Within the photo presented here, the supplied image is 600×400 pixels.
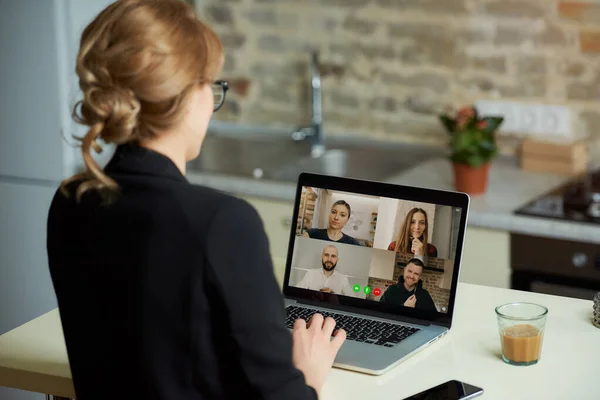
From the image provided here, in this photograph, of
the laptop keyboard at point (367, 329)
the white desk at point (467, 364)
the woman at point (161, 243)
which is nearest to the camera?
the woman at point (161, 243)

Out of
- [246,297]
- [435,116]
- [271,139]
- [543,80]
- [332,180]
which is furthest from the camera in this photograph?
[271,139]

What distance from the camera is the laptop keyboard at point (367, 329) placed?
174cm

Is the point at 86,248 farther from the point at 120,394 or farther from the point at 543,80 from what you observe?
the point at 543,80

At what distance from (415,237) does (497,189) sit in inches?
55.9

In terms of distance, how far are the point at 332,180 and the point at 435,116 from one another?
1802 millimetres

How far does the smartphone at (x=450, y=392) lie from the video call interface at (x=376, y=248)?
259mm

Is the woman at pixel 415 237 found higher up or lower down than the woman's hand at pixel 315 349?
higher up

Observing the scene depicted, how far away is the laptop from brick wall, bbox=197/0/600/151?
5.66 ft

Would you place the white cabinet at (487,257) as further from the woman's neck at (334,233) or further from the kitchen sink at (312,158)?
the woman's neck at (334,233)

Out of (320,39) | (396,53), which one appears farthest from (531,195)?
(320,39)

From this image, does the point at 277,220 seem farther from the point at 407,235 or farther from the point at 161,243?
the point at 161,243

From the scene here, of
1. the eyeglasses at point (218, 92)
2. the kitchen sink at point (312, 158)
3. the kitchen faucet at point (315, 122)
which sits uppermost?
the eyeglasses at point (218, 92)

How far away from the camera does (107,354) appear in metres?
1.29

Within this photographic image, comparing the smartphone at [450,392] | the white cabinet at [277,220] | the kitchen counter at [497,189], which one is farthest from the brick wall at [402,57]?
the smartphone at [450,392]
